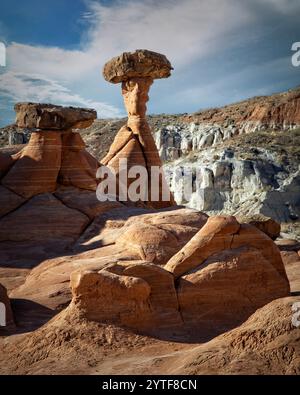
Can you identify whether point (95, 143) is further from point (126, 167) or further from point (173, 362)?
point (173, 362)

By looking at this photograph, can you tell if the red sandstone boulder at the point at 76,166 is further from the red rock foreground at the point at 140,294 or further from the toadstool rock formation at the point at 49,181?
the red rock foreground at the point at 140,294

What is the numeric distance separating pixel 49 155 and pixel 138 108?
5409 millimetres

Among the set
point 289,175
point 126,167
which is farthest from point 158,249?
point 289,175

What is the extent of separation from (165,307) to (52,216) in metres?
7.10

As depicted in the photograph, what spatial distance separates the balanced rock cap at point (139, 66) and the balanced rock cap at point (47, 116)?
4005 millimetres

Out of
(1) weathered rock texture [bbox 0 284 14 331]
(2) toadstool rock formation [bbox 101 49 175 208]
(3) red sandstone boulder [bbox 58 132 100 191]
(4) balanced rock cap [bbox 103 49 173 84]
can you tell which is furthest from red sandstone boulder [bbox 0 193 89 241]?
(4) balanced rock cap [bbox 103 49 173 84]

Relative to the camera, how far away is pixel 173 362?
23.5ft

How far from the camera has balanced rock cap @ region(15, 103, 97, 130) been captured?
17.1 m

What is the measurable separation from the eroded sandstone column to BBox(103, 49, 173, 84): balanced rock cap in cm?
362

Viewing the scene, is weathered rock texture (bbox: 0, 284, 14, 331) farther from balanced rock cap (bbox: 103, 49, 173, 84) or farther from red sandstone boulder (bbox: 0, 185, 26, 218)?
balanced rock cap (bbox: 103, 49, 173, 84)

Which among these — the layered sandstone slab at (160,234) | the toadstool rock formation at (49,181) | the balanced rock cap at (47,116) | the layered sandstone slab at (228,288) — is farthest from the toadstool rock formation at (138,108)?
the layered sandstone slab at (228,288)

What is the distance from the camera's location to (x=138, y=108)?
21.2m

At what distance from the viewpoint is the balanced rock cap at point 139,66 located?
20.3 m

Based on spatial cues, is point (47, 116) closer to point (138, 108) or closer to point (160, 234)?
point (138, 108)
